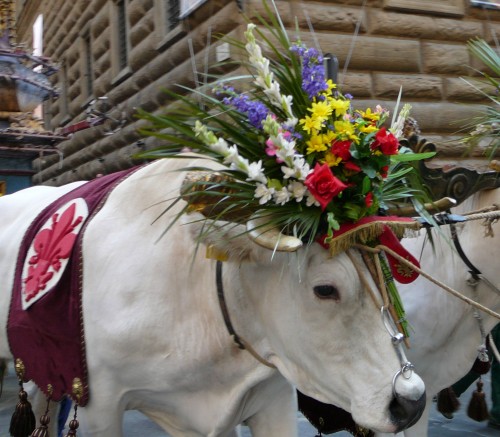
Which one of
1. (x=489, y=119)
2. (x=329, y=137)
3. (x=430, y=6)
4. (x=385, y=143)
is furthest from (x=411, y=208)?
(x=430, y=6)

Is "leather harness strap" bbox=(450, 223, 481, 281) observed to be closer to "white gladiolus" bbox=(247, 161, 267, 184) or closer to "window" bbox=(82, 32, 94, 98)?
"white gladiolus" bbox=(247, 161, 267, 184)

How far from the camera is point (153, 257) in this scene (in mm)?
2428

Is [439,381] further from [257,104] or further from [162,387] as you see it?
[257,104]

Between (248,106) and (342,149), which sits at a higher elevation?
(248,106)

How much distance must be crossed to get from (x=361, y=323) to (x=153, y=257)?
2.53 ft

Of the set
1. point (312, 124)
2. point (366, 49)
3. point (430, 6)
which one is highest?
point (430, 6)

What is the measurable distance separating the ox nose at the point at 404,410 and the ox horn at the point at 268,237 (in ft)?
1.69

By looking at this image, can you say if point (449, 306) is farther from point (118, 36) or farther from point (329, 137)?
point (118, 36)

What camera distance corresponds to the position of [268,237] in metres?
2.04

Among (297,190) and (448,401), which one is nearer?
(297,190)

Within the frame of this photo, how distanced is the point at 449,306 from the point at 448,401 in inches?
45.9

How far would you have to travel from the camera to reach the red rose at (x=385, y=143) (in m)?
2.12

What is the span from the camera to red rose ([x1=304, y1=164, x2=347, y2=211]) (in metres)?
2.00

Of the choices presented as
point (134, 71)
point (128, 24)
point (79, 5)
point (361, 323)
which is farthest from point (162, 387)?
point (79, 5)
